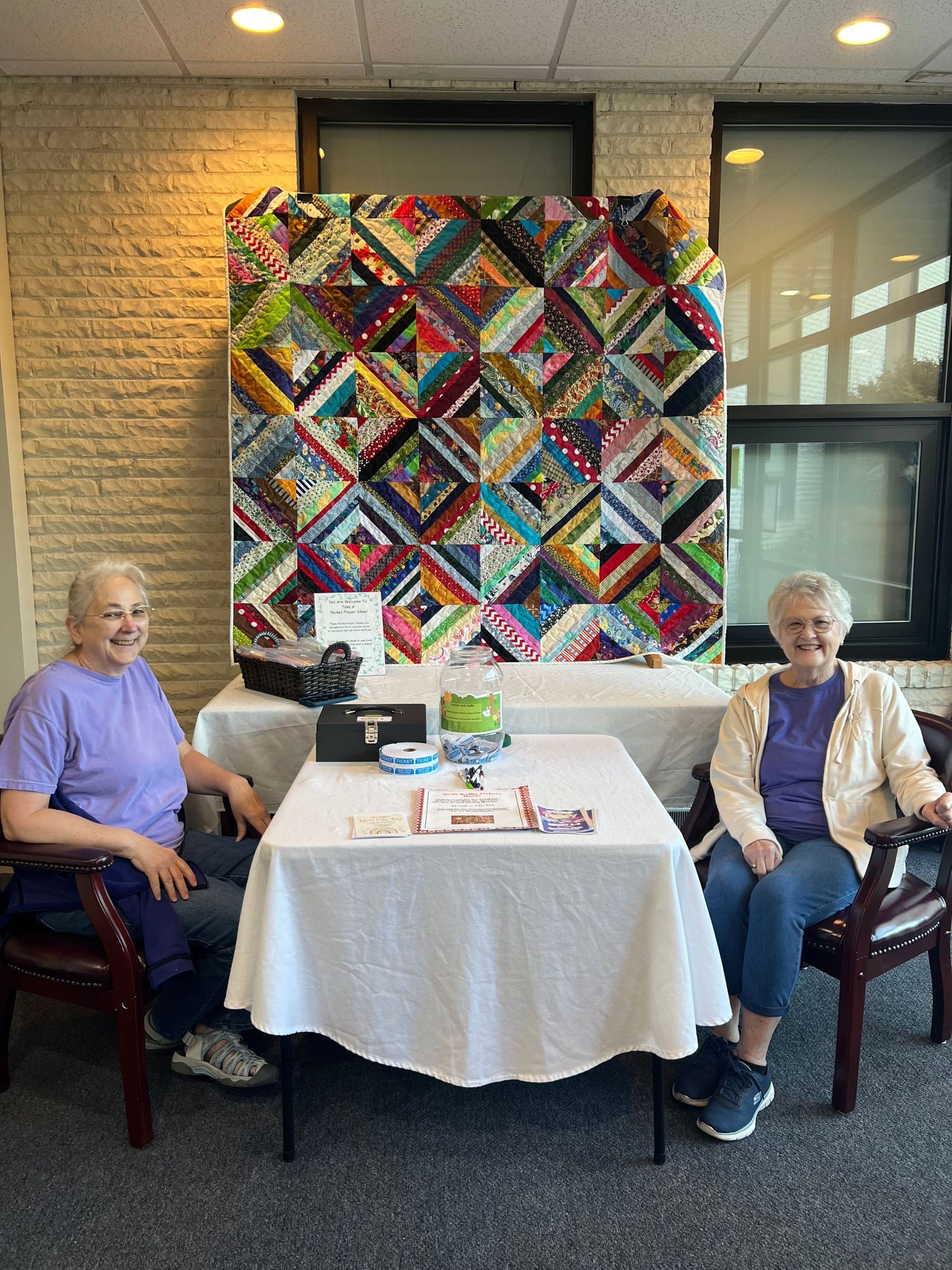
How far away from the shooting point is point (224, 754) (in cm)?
262

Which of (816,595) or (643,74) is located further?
(643,74)

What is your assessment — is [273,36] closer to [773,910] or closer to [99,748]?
[99,748]

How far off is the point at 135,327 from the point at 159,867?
2.12 meters

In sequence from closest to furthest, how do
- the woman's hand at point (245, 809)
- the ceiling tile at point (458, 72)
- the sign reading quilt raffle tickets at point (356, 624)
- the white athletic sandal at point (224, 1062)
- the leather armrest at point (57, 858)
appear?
the leather armrest at point (57, 858) < the white athletic sandal at point (224, 1062) < the woman's hand at point (245, 809) < the sign reading quilt raffle tickets at point (356, 624) < the ceiling tile at point (458, 72)

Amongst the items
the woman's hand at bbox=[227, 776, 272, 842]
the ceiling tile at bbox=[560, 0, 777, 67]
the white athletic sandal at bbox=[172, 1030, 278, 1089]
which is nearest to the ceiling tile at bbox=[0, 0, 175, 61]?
the ceiling tile at bbox=[560, 0, 777, 67]

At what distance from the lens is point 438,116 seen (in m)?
3.27

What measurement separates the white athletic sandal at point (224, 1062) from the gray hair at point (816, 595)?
1654 millimetres

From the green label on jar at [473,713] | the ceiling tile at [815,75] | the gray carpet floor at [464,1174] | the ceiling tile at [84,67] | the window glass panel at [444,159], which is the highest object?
the ceiling tile at [815,75]

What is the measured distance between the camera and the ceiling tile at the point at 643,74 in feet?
10.1

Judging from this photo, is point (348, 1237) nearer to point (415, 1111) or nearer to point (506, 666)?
point (415, 1111)

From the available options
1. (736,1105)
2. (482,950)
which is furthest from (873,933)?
(482,950)

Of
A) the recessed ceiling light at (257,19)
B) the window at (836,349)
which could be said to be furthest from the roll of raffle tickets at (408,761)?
the recessed ceiling light at (257,19)

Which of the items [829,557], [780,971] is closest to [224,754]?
[780,971]

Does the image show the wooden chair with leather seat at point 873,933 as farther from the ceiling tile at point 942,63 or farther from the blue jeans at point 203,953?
the ceiling tile at point 942,63
